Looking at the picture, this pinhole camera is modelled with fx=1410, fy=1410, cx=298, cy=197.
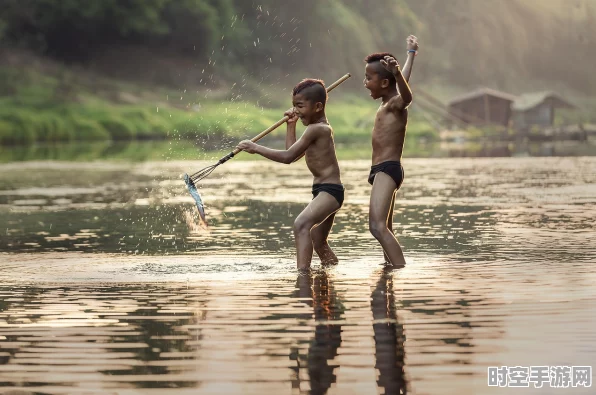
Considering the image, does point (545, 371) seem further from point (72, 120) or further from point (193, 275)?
point (72, 120)

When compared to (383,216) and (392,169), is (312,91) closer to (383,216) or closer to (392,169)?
(392,169)

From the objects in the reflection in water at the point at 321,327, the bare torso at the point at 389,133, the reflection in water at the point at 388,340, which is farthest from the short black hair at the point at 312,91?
the reflection in water at the point at 388,340

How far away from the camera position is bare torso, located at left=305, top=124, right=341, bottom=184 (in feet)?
41.3

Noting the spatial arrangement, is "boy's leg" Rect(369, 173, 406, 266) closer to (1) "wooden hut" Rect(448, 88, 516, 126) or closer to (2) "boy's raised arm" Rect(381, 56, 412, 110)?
(2) "boy's raised arm" Rect(381, 56, 412, 110)

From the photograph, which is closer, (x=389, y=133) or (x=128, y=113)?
(x=389, y=133)

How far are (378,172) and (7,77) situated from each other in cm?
7182

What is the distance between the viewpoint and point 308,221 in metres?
12.4

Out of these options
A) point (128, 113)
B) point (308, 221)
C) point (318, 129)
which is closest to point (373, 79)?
point (318, 129)

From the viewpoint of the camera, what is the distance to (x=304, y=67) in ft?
371

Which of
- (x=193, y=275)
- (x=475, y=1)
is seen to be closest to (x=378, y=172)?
(x=193, y=275)

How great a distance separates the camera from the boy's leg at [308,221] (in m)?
12.4

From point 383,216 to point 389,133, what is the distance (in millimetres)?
769

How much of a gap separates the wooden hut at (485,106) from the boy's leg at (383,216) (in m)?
86.6

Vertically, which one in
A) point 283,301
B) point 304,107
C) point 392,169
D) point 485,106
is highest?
point 485,106
